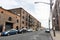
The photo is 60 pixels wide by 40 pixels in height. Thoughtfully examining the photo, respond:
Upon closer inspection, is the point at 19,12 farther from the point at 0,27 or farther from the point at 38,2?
the point at 38,2

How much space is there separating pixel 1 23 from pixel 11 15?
9441 millimetres

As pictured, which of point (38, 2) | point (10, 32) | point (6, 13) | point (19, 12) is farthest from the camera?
point (19, 12)

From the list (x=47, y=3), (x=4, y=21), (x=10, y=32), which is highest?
(x=47, y=3)

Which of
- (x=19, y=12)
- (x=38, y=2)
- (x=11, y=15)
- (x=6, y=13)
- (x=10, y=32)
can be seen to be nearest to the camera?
(x=38, y=2)

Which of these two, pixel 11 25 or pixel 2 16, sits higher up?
pixel 2 16

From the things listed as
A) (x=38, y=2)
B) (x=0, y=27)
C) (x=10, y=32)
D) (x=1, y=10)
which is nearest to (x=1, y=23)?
(x=0, y=27)

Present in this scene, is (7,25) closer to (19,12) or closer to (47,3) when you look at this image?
(19,12)

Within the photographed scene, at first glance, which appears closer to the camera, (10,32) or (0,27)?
(10,32)

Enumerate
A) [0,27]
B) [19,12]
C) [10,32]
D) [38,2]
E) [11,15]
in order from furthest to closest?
[19,12] < [11,15] < [0,27] < [10,32] < [38,2]

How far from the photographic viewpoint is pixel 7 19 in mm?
46188

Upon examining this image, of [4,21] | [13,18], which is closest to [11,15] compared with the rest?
[13,18]

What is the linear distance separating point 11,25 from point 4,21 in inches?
319

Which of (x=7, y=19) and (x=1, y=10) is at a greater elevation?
(x=1, y=10)

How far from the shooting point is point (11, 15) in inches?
1997
